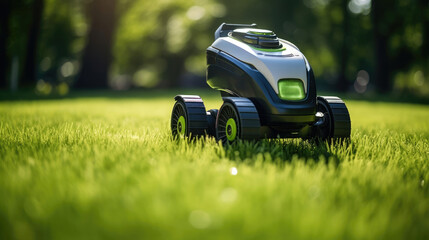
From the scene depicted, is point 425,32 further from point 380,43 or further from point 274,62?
point 274,62

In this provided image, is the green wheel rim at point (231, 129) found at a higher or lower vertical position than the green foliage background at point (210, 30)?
lower

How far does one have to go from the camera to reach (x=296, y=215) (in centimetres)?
174

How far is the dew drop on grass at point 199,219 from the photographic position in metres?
1.58

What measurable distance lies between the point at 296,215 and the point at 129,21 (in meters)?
30.4

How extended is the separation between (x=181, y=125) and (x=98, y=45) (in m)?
16.1

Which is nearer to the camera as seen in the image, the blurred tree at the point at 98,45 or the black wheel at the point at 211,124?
the black wheel at the point at 211,124

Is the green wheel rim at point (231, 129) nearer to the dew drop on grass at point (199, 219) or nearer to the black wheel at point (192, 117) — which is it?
the black wheel at point (192, 117)

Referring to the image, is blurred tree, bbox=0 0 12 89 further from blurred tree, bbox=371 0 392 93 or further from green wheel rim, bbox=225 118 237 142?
blurred tree, bbox=371 0 392 93

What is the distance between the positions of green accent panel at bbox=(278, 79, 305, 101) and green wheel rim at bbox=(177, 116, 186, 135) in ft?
3.70

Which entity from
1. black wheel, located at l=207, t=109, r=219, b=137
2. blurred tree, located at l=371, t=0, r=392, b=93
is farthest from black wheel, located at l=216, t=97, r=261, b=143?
blurred tree, located at l=371, t=0, r=392, b=93

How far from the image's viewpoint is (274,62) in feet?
12.0

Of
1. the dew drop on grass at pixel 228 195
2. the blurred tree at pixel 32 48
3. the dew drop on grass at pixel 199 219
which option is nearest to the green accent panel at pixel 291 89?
the dew drop on grass at pixel 228 195

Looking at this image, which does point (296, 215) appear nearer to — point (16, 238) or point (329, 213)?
point (329, 213)

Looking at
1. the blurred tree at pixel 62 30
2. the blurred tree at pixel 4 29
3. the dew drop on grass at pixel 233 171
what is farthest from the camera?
the blurred tree at pixel 62 30
